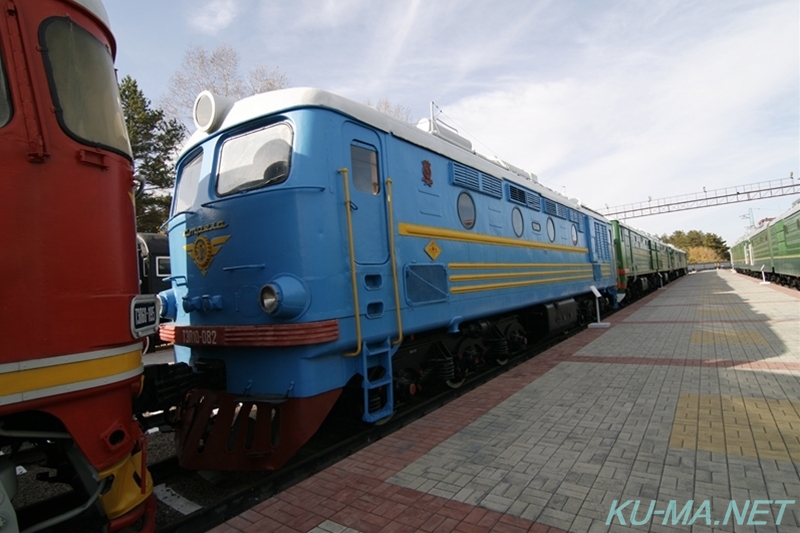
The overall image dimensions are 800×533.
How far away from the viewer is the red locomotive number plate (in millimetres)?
3997

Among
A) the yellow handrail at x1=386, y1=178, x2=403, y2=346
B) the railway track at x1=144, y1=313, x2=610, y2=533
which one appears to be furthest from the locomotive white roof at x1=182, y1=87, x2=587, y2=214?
the railway track at x1=144, y1=313, x2=610, y2=533

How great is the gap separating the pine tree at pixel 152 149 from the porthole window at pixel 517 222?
64.2 feet

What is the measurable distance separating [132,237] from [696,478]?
4.19 meters

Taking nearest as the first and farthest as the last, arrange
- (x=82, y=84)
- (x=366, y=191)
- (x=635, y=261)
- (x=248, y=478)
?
(x=82, y=84), (x=248, y=478), (x=366, y=191), (x=635, y=261)

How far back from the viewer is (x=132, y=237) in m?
2.76

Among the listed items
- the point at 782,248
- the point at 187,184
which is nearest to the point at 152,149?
the point at 187,184

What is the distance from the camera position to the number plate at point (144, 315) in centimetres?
259

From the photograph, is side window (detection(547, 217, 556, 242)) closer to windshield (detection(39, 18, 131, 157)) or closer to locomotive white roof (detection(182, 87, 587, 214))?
locomotive white roof (detection(182, 87, 587, 214))

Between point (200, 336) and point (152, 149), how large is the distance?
2267 centimetres

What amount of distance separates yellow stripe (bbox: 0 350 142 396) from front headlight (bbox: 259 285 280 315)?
3.74ft

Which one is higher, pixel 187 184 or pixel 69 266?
pixel 187 184

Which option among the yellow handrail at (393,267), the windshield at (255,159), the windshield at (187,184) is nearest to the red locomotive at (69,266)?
the windshield at (255,159)

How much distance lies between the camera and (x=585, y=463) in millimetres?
3660

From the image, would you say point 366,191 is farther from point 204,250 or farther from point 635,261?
point 635,261
